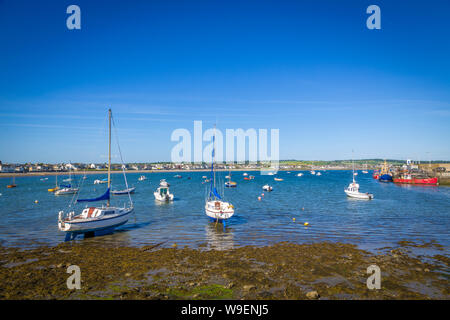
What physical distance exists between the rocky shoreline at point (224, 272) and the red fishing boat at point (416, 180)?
86.5 meters

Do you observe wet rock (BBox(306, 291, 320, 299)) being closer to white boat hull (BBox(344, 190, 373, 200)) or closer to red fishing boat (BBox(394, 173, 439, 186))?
white boat hull (BBox(344, 190, 373, 200))

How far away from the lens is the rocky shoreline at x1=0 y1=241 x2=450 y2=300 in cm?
1373

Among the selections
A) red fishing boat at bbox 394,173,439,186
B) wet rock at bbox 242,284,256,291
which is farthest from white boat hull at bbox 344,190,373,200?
red fishing boat at bbox 394,173,439,186

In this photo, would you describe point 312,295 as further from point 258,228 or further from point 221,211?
point 221,211

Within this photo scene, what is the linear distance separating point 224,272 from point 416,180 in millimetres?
105444

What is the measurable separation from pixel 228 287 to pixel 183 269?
3.98m

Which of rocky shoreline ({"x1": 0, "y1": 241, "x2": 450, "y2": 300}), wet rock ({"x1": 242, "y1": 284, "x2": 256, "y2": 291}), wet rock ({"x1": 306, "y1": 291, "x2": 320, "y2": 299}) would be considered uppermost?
wet rock ({"x1": 306, "y1": 291, "x2": 320, "y2": 299})

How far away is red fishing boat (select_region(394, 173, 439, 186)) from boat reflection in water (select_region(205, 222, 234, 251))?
91702 mm

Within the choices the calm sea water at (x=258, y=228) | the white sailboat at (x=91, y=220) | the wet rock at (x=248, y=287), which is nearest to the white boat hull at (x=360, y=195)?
the calm sea water at (x=258, y=228)

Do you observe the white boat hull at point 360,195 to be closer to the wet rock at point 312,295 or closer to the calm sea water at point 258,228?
the calm sea water at point 258,228

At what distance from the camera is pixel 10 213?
40.8m

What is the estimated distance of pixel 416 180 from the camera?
96.8m
